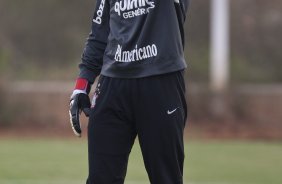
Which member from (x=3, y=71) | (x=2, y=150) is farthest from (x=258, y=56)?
(x=2, y=150)

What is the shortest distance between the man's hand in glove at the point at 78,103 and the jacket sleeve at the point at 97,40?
60mm

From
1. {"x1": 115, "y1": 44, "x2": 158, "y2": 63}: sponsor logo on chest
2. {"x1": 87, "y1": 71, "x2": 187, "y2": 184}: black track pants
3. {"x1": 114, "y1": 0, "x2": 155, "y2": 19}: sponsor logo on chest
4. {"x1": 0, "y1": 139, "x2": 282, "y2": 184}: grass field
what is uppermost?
{"x1": 114, "y1": 0, "x2": 155, "y2": 19}: sponsor logo on chest

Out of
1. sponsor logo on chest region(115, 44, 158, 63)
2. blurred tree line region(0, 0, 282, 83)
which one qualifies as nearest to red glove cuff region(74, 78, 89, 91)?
sponsor logo on chest region(115, 44, 158, 63)

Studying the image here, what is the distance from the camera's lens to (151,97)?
4.63m

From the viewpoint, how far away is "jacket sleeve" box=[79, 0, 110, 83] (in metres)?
4.95

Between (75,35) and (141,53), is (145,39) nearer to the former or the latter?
(141,53)

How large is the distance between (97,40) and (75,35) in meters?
17.7

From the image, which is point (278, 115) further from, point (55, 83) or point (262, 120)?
point (55, 83)

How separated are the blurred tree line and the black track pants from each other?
16.5 meters

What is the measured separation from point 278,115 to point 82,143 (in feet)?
21.7

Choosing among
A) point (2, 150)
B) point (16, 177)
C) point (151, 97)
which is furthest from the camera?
point (2, 150)

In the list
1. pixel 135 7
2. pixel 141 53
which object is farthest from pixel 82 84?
pixel 135 7

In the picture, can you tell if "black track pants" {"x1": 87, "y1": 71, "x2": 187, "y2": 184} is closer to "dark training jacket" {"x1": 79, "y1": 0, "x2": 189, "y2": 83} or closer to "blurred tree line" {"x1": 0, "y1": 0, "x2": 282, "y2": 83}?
"dark training jacket" {"x1": 79, "y1": 0, "x2": 189, "y2": 83}

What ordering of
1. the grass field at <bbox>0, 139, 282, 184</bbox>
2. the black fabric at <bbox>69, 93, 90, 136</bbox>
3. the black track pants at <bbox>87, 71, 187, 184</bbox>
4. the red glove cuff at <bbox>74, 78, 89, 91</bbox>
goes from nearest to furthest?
1. the black track pants at <bbox>87, 71, 187, 184</bbox>
2. the black fabric at <bbox>69, 93, 90, 136</bbox>
3. the red glove cuff at <bbox>74, 78, 89, 91</bbox>
4. the grass field at <bbox>0, 139, 282, 184</bbox>
